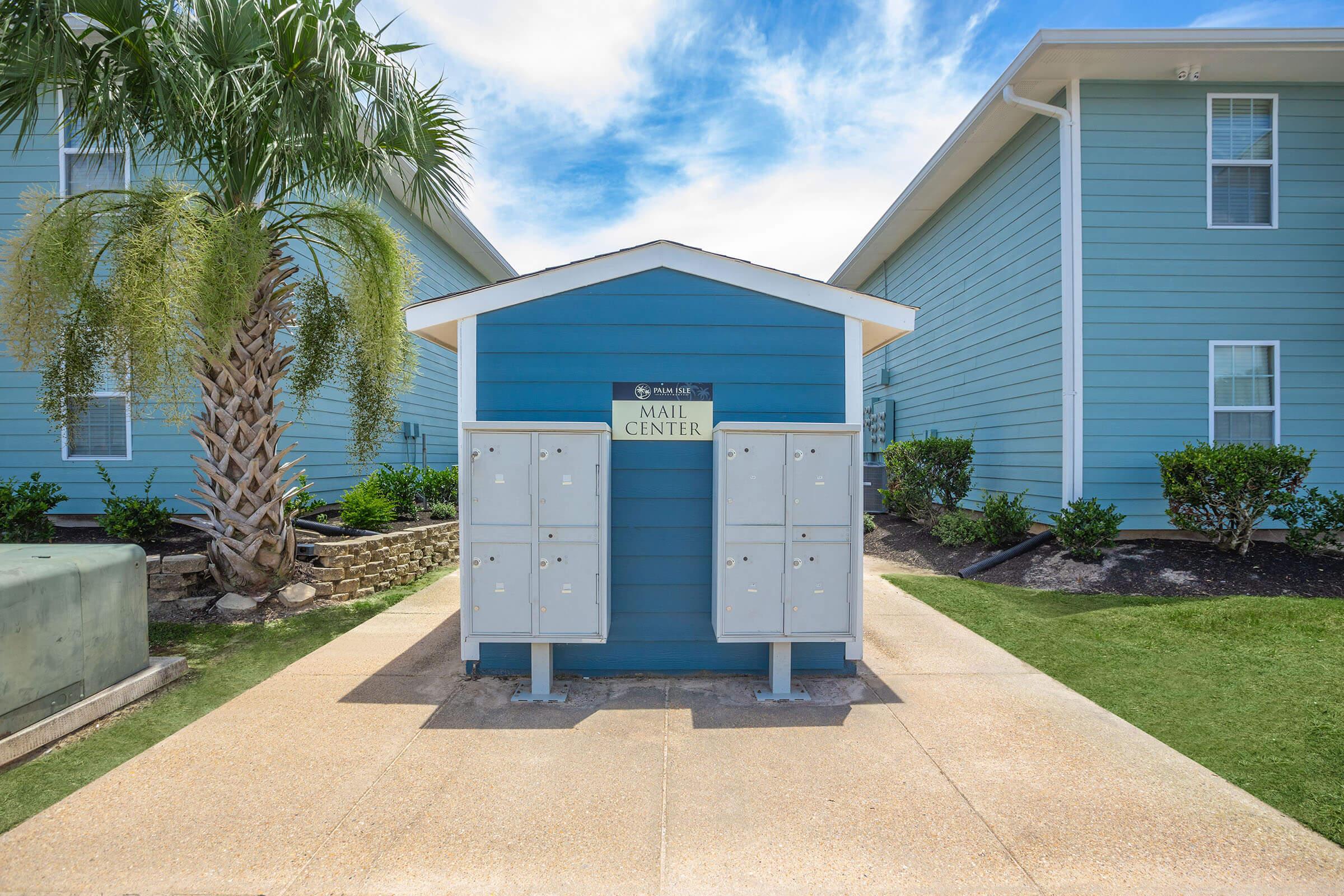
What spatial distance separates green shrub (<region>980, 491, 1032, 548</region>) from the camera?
8.46 m

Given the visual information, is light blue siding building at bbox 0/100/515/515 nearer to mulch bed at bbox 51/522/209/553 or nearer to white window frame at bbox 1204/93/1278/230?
mulch bed at bbox 51/522/209/553

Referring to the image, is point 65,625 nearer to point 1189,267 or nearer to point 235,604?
point 235,604

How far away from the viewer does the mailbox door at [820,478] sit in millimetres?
4383

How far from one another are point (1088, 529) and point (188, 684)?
8479 mm

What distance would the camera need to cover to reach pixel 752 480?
14.4 ft

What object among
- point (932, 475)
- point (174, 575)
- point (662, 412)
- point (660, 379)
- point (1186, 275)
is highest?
point (1186, 275)

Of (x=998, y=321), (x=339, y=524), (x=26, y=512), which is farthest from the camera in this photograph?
(x=998, y=321)

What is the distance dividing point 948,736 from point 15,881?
4.23 meters

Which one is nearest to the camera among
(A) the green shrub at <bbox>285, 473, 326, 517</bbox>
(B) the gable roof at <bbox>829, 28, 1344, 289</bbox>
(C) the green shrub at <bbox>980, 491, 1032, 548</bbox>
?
(A) the green shrub at <bbox>285, 473, 326, 517</bbox>

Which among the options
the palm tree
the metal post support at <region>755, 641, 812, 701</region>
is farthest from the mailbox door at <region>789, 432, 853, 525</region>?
the palm tree

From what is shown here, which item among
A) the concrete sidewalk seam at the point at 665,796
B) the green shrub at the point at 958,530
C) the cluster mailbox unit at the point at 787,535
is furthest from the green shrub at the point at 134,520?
the green shrub at the point at 958,530

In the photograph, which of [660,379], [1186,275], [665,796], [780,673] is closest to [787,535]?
[780,673]

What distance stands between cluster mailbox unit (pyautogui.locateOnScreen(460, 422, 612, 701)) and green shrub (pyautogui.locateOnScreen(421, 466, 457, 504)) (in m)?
5.86

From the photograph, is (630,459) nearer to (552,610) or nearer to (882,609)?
(552,610)
